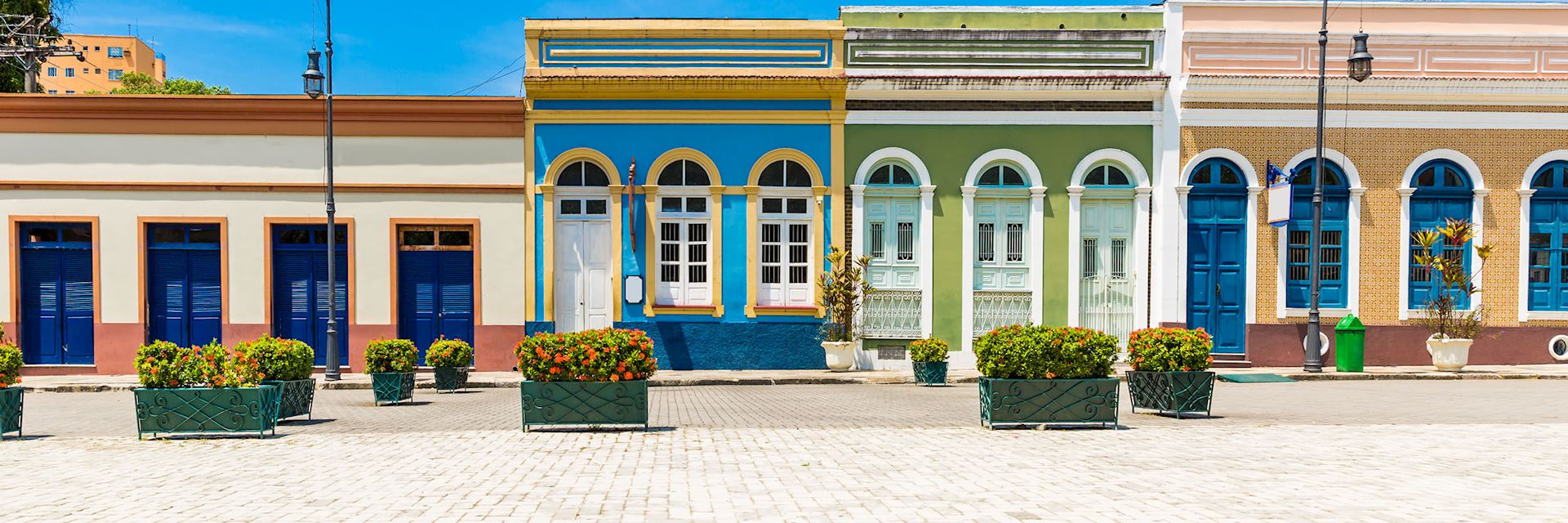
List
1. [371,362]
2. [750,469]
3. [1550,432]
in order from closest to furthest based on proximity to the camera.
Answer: [750,469] < [1550,432] < [371,362]

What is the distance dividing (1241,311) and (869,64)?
27.7ft

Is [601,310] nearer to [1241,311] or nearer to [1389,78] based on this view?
[1241,311]

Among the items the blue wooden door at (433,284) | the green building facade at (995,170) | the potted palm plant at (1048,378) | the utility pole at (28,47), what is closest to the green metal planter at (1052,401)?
the potted palm plant at (1048,378)

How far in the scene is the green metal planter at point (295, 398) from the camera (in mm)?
11227

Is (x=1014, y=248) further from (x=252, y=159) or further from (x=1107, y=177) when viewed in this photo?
(x=252, y=159)

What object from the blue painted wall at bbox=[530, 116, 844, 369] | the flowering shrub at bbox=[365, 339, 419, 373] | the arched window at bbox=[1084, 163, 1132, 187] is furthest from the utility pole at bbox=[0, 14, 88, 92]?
the arched window at bbox=[1084, 163, 1132, 187]

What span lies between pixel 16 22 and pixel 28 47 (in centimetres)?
387

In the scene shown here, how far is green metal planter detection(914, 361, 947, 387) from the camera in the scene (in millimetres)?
16562

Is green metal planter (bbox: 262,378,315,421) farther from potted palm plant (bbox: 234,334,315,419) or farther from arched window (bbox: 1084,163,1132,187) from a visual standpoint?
arched window (bbox: 1084,163,1132,187)

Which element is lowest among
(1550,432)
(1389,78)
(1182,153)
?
(1550,432)

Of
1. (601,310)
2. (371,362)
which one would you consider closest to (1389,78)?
(601,310)

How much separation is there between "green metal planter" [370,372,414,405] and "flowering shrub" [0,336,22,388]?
13.4 ft

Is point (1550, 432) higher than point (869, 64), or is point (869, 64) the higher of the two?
point (869, 64)

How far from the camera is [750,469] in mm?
7723
